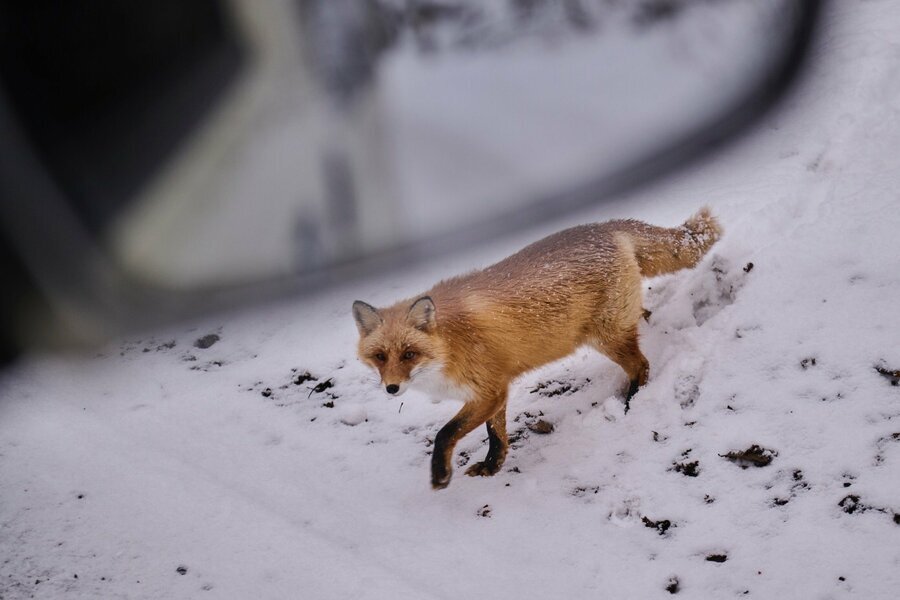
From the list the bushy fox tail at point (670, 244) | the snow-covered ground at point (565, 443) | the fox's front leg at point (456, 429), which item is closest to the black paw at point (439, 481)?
the fox's front leg at point (456, 429)

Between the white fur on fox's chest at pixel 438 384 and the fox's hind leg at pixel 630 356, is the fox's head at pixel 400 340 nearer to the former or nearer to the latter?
the white fur on fox's chest at pixel 438 384

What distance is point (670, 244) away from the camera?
321 centimetres

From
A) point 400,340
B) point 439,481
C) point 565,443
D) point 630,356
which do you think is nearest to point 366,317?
point 400,340

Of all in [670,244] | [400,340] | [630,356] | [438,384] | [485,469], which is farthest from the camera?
[670,244]

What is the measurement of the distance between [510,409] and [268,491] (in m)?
1.13

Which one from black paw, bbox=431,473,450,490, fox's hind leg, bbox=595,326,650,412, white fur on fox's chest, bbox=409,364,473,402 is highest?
white fur on fox's chest, bbox=409,364,473,402

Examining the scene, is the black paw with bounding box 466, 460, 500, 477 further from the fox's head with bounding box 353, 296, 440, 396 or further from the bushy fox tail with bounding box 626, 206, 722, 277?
the bushy fox tail with bounding box 626, 206, 722, 277

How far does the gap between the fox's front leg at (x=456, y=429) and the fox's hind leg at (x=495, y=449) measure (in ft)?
0.31

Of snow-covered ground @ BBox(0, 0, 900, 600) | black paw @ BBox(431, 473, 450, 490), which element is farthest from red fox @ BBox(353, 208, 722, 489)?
snow-covered ground @ BBox(0, 0, 900, 600)

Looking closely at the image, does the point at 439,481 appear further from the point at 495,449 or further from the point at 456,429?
the point at 495,449

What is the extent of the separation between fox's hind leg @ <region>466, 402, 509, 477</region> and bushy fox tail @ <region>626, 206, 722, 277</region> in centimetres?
94

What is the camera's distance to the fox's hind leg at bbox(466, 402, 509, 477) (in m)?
2.89

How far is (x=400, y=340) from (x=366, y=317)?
0.17 meters

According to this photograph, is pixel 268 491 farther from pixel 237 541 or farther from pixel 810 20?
pixel 810 20
